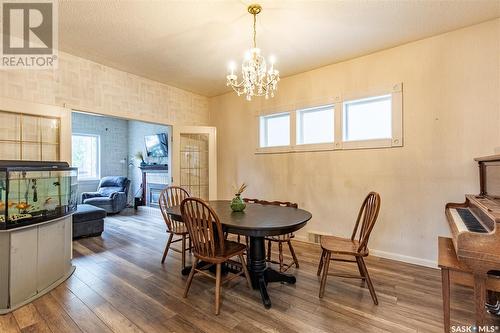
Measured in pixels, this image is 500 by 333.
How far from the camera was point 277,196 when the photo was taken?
4.21m

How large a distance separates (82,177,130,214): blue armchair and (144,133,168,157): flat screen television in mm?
1109

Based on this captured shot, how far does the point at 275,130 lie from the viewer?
437 centimetres

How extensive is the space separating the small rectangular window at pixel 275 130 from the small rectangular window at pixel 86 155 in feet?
18.2

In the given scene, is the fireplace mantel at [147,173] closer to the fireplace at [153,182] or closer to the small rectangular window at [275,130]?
the fireplace at [153,182]

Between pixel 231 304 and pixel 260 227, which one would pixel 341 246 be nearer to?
pixel 260 227

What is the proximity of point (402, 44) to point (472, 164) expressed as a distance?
1.65 meters

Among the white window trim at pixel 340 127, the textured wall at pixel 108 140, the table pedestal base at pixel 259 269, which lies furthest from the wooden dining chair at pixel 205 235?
the textured wall at pixel 108 140

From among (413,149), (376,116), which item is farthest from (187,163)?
(413,149)

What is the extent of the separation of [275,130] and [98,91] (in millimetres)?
2862

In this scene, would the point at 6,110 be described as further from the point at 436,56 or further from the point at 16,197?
the point at 436,56

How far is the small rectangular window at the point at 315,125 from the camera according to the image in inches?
146

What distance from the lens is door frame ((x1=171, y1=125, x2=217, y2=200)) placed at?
4.55 m

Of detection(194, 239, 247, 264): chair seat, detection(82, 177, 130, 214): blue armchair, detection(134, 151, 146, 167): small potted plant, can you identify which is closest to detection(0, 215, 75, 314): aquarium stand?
detection(194, 239, 247, 264): chair seat

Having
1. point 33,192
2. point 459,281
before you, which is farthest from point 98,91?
point 459,281
